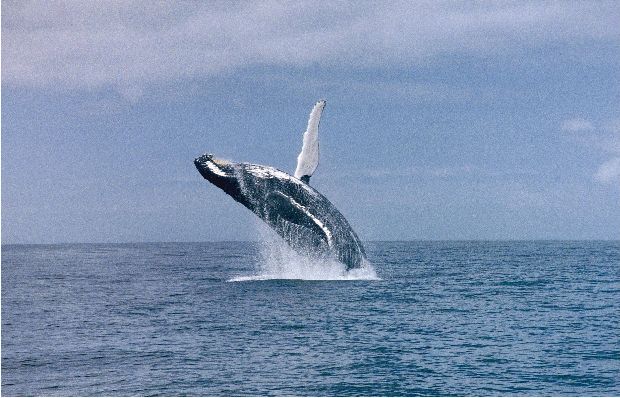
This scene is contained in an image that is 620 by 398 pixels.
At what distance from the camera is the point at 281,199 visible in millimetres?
26047

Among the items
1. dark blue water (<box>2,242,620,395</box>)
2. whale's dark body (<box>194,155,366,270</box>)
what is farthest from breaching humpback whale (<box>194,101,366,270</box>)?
dark blue water (<box>2,242,620,395</box>)

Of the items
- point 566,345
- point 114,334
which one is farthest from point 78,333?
point 566,345

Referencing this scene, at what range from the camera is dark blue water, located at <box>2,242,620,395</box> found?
1630cm

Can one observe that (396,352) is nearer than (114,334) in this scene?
Yes

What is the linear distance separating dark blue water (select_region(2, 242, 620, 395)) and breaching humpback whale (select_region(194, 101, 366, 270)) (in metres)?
2.73

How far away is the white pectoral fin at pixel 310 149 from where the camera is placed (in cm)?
2531

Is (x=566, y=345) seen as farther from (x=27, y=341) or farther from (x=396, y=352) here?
(x=27, y=341)

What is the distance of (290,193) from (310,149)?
5.69ft

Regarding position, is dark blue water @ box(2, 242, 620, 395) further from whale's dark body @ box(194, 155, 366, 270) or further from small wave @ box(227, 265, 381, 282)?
whale's dark body @ box(194, 155, 366, 270)

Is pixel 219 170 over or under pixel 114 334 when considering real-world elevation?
over

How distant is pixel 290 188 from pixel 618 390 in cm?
1339

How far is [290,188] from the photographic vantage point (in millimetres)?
26000

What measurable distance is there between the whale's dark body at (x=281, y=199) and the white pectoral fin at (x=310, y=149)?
37 centimetres

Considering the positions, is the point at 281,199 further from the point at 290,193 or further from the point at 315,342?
the point at 315,342
